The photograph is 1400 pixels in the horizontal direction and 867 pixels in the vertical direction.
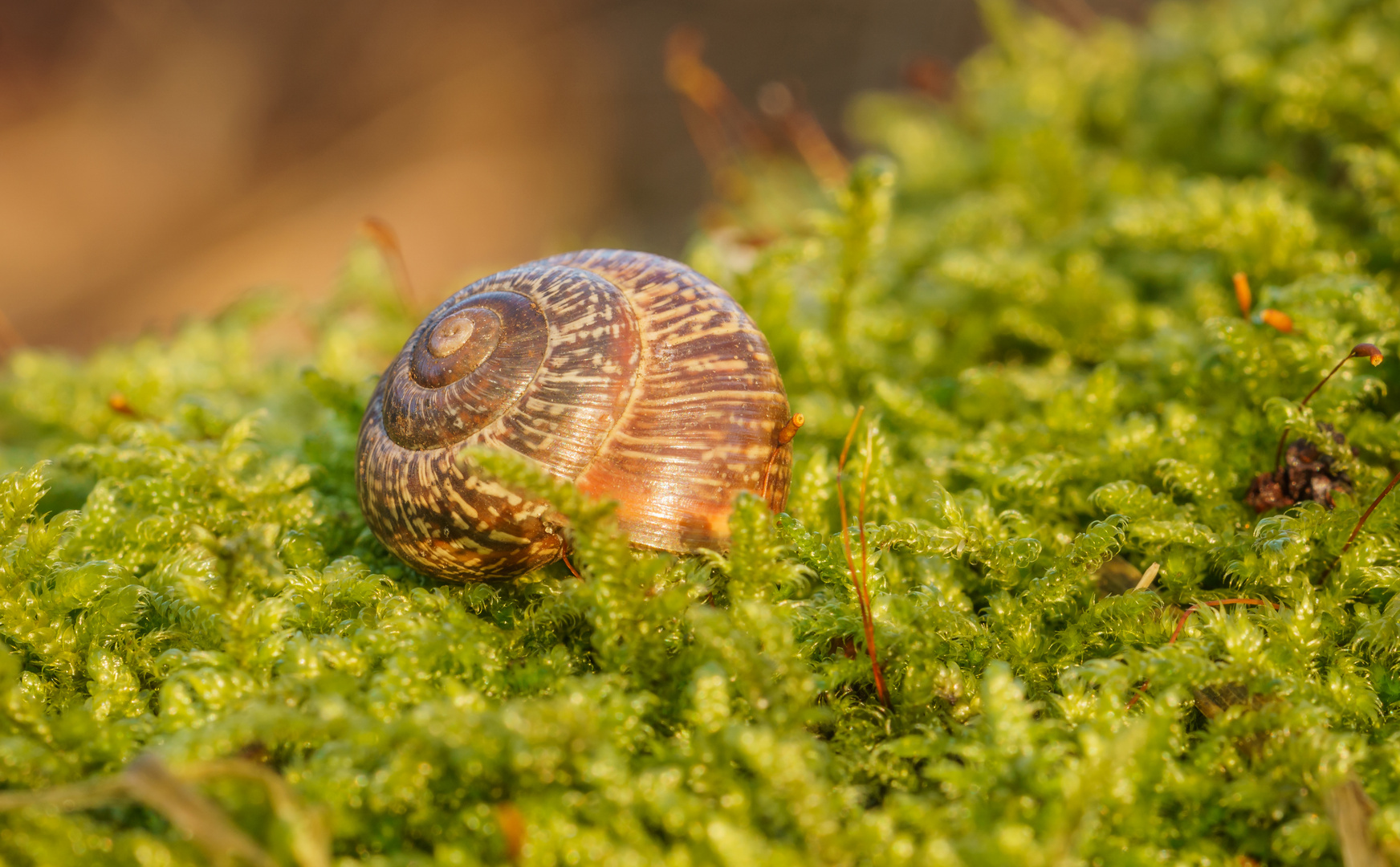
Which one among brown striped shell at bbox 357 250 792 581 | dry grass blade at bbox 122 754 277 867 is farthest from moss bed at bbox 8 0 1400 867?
brown striped shell at bbox 357 250 792 581

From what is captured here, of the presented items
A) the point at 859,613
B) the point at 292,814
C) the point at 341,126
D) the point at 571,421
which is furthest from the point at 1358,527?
the point at 341,126

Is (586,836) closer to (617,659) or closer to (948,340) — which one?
(617,659)

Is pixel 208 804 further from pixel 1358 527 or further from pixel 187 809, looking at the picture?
pixel 1358 527

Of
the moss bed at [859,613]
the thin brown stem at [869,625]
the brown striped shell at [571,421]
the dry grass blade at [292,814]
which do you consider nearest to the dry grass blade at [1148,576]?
the moss bed at [859,613]

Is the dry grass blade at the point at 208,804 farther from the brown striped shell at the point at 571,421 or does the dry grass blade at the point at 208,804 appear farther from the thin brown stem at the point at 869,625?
the thin brown stem at the point at 869,625

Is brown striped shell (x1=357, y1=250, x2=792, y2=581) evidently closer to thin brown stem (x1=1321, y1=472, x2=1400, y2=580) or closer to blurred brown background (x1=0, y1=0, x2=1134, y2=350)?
thin brown stem (x1=1321, y1=472, x2=1400, y2=580)

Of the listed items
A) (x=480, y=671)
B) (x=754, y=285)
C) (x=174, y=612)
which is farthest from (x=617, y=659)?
(x=754, y=285)

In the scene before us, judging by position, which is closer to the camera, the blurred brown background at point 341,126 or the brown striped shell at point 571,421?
the brown striped shell at point 571,421
